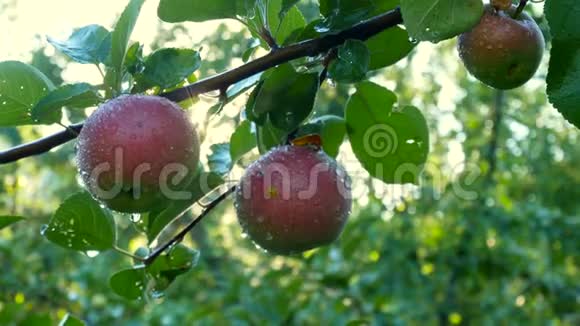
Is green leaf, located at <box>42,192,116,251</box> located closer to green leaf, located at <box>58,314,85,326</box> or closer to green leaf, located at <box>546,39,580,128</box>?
green leaf, located at <box>58,314,85,326</box>

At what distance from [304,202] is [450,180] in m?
2.79

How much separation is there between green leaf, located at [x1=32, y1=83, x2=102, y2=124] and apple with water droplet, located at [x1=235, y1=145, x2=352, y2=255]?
0.23m

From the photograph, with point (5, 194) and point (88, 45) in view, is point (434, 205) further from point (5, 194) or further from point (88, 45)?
point (88, 45)

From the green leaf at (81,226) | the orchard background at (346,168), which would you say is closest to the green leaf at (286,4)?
the orchard background at (346,168)

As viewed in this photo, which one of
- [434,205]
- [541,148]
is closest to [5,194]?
[434,205]

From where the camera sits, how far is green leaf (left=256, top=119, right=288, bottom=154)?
1008mm

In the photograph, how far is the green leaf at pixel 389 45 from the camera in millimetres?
974

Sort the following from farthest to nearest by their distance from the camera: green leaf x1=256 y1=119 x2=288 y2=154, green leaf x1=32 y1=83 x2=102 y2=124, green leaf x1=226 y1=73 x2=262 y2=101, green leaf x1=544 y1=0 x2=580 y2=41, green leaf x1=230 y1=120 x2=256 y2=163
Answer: green leaf x1=230 y1=120 x2=256 y2=163 < green leaf x1=256 y1=119 x2=288 y2=154 < green leaf x1=226 y1=73 x2=262 y2=101 < green leaf x1=32 y1=83 x2=102 y2=124 < green leaf x1=544 y1=0 x2=580 y2=41

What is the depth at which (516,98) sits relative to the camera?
437cm

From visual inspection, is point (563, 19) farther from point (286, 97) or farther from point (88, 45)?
point (88, 45)

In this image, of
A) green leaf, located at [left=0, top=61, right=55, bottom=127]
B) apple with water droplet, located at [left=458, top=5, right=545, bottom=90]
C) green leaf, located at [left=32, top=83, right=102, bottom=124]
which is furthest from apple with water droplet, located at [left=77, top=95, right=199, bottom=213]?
apple with water droplet, located at [left=458, top=5, right=545, bottom=90]

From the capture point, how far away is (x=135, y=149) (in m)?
0.77

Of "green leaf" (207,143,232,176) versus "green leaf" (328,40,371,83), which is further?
"green leaf" (207,143,232,176)

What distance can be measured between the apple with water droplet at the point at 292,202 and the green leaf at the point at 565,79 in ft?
1.03
